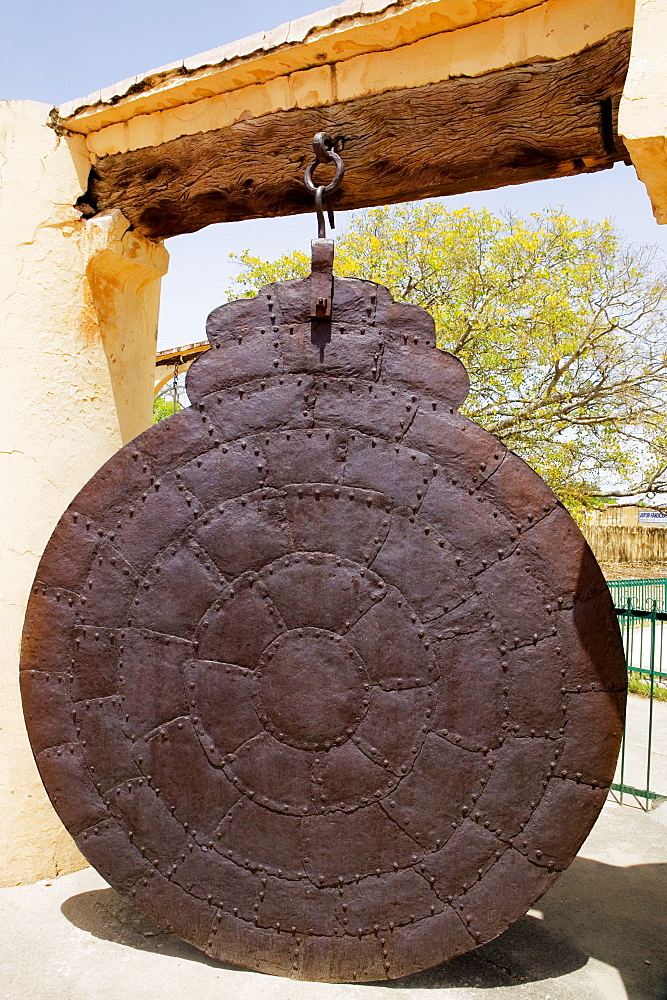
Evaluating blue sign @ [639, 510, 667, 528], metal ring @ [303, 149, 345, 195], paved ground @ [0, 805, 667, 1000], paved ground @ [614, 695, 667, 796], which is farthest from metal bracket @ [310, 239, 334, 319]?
blue sign @ [639, 510, 667, 528]

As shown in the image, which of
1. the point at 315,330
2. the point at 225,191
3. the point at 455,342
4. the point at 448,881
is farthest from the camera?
the point at 455,342

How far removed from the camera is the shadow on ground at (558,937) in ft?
8.24

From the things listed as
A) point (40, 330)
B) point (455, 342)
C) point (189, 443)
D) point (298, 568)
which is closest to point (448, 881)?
point (298, 568)

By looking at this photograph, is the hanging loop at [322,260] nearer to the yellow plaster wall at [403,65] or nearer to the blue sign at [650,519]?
the yellow plaster wall at [403,65]

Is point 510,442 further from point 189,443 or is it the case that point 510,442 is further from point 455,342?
point 189,443

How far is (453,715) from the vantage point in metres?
2.47

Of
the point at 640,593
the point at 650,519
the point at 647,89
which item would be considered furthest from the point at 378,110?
the point at 650,519

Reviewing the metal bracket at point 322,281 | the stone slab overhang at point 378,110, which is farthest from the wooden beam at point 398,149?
the metal bracket at point 322,281

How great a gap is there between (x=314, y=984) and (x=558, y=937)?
891mm

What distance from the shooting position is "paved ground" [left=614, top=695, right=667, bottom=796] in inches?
207

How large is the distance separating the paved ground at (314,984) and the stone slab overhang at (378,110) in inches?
92.0

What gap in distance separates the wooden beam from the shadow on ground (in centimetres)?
261

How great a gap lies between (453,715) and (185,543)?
3.38 ft

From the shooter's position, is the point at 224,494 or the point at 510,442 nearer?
the point at 224,494
